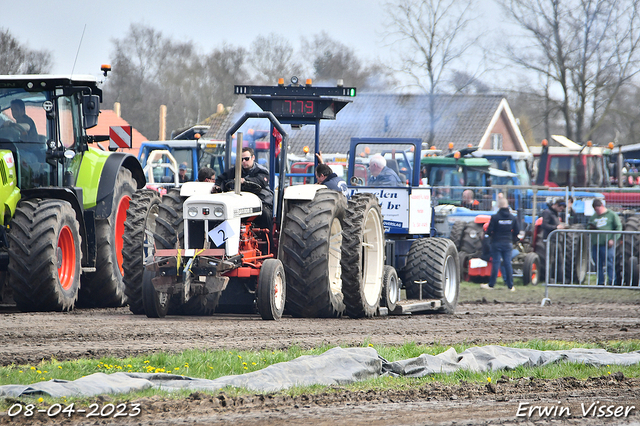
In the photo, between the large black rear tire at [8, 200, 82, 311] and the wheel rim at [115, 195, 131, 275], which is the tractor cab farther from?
the wheel rim at [115, 195, 131, 275]

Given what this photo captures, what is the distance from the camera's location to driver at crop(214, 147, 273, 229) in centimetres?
965

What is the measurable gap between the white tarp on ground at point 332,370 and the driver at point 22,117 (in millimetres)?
5582

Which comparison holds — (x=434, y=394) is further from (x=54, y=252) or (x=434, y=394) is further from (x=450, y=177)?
(x=450, y=177)

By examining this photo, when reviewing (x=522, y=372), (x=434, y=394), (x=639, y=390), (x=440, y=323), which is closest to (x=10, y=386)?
(x=434, y=394)

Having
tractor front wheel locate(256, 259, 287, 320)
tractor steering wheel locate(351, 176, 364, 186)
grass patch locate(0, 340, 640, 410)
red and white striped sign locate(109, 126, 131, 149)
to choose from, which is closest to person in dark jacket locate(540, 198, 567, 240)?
tractor steering wheel locate(351, 176, 364, 186)

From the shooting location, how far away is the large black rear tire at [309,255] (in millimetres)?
9188

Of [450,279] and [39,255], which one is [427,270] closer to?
[450,279]

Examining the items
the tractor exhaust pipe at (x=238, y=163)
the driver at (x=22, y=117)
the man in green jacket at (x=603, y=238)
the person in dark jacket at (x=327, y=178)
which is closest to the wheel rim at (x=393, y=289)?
the person in dark jacket at (x=327, y=178)

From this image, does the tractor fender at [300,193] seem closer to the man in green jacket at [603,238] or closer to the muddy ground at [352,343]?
the muddy ground at [352,343]

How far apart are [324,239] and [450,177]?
13256 mm

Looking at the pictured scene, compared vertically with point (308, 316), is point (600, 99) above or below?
above

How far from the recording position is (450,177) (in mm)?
21953

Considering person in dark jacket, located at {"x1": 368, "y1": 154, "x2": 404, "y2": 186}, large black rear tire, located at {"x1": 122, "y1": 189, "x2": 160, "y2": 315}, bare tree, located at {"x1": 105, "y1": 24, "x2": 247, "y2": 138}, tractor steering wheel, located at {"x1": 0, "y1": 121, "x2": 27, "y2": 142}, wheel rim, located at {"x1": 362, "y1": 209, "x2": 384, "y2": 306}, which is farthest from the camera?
bare tree, located at {"x1": 105, "y1": 24, "x2": 247, "y2": 138}

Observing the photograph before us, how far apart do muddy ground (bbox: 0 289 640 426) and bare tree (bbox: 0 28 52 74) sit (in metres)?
10.9
